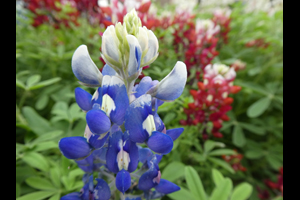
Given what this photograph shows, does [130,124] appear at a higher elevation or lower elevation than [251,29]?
lower

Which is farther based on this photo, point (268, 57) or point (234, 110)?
point (268, 57)

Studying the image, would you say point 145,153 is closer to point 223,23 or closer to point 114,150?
point 114,150

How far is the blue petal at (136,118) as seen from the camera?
587 mm

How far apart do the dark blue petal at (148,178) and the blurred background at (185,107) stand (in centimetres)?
29

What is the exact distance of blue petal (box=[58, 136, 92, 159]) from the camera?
569mm

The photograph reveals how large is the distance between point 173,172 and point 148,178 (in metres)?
0.44

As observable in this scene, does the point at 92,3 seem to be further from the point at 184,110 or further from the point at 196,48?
the point at 184,110

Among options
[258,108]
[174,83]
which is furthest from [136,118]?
[258,108]

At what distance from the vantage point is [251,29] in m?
2.59

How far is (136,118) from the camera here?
0.59 metres

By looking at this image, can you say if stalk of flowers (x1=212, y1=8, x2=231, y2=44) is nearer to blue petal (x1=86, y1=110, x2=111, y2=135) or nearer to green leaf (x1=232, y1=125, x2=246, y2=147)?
green leaf (x1=232, y1=125, x2=246, y2=147)

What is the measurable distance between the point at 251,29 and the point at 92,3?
6.72ft
